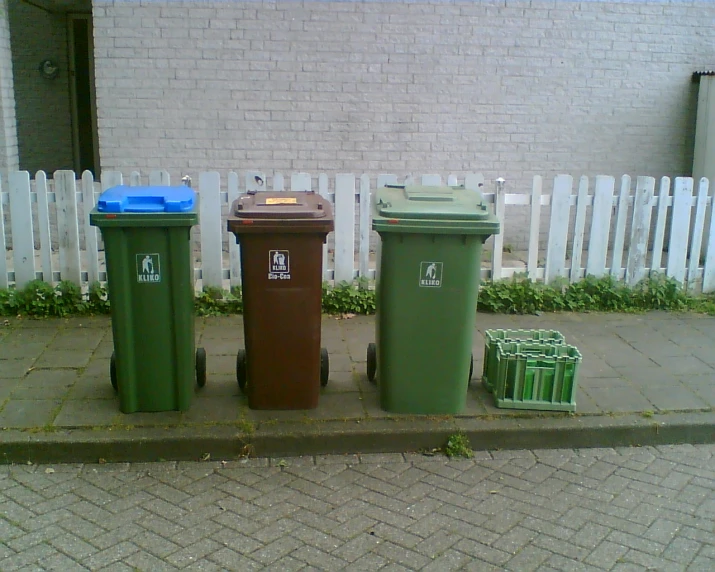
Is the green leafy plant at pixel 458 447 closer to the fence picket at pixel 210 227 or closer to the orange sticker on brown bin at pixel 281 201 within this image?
the orange sticker on brown bin at pixel 281 201

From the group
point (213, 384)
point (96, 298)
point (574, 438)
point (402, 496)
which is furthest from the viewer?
point (96, 298)

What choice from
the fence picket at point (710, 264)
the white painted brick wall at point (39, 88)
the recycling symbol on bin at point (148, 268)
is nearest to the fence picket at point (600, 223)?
the fence picket at point (710, 264)

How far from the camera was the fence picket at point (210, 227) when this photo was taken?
6441mm

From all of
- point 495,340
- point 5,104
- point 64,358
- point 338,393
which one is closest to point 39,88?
point 5,104

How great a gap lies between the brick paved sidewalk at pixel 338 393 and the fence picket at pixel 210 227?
0.47 meters

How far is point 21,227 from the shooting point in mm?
6406

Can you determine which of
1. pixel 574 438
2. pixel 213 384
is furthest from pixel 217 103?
pixel 574 438

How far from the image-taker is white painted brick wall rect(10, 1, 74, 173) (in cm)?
908

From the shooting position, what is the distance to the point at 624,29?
8.38 metres

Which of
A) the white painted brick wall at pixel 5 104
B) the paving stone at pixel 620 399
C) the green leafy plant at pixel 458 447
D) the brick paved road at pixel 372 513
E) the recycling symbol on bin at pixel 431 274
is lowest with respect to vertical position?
the brick paved road at pixel 372 513

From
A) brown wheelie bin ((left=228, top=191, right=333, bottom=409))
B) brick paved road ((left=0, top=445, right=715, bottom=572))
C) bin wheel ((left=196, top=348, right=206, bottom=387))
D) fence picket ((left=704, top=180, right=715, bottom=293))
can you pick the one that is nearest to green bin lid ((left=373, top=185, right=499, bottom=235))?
brown wheelie bin ((left=228, top=191, right=333, bottom=409))

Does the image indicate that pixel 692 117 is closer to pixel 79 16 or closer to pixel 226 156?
pixel 226 156

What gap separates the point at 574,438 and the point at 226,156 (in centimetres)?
505

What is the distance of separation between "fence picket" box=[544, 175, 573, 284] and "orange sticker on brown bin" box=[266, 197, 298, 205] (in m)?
3.12
